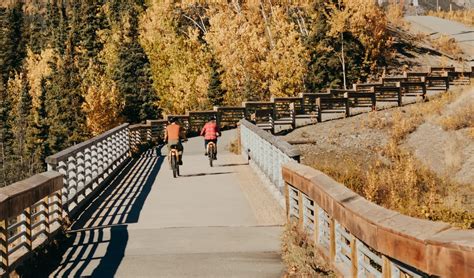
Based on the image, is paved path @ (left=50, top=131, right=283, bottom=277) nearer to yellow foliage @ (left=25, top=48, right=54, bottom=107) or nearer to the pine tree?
the pine tree

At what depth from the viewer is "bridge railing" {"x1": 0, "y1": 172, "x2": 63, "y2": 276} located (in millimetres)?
7582

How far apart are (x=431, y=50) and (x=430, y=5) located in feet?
Result: 283

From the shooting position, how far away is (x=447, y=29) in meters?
76.3

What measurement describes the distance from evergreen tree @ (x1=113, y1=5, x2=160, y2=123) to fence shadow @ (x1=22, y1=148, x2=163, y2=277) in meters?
61.8

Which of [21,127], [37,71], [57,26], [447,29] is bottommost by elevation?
[21,127]

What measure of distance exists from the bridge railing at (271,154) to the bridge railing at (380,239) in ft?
8.65

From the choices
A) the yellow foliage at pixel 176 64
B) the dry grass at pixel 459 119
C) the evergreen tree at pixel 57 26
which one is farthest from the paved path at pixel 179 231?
the evergreen tree at pixel 57 26

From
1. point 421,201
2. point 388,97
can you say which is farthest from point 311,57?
point 421,201

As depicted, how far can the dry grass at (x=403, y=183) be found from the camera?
11.6 metres

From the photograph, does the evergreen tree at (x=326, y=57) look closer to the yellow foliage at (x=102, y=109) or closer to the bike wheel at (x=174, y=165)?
the bike wheel at (x=174, y=165)

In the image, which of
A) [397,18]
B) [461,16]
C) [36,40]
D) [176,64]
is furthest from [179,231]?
[36,40]

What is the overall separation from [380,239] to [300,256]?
9.68ft

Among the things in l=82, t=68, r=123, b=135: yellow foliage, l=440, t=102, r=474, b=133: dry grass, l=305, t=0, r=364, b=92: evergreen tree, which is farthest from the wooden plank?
l=82, t=68, r=123, b=135: yellow foliage

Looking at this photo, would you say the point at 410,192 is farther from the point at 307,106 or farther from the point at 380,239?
the point at 307,106
